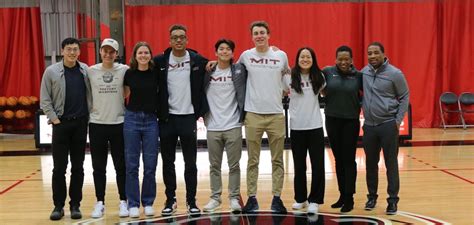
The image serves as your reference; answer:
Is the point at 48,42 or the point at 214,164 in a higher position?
the point at 48,42

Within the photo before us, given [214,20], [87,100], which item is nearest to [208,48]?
[214,20]

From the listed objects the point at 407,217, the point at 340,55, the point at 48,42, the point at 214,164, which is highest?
the point at 48,42

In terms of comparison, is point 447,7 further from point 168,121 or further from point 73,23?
point 168,121

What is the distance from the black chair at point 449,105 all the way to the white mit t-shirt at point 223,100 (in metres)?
8.92

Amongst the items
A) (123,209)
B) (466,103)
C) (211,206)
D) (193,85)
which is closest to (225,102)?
(193,85)

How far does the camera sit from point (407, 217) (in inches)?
180

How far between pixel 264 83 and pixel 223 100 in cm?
36

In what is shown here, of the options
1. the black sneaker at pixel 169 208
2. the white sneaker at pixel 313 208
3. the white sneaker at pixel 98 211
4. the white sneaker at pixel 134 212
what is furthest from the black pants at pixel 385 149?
the white sneaker at pixel 98 211

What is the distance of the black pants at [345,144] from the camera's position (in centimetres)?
464

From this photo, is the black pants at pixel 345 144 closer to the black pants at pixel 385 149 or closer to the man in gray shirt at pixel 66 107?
the black pants at pixel 385 149

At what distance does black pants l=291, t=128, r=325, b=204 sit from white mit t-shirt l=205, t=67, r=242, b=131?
1.72 feet

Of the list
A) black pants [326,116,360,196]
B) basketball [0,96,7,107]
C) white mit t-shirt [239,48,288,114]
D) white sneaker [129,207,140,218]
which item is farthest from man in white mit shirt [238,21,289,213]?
basketball [0,96,7,107]

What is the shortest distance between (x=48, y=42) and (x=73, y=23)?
2.36 feet

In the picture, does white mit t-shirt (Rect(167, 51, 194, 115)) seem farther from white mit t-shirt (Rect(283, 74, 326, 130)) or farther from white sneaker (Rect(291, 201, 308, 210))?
white sneaker (Rect(291, 201, 308, 210))
